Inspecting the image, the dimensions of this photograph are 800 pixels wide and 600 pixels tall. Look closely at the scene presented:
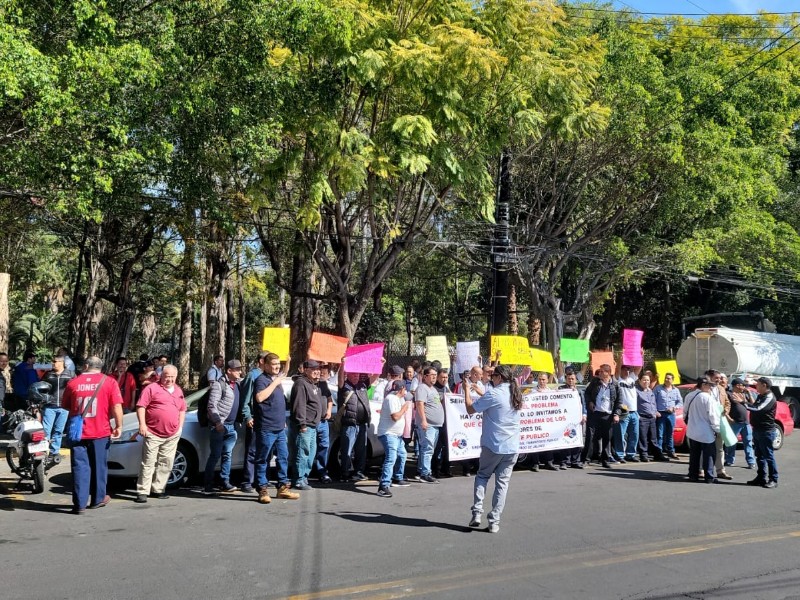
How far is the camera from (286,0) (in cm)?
1291

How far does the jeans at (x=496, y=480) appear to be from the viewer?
7973 millimetres

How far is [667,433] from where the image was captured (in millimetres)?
14453

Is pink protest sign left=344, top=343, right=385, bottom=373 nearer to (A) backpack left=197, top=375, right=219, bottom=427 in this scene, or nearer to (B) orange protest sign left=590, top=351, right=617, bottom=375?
(A) backpack left=197, top=375, right=219, bottom=427

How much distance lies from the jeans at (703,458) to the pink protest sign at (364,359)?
16.3ft

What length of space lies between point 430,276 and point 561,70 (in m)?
19.1

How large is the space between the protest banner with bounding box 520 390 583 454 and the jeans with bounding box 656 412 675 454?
95.8 inches

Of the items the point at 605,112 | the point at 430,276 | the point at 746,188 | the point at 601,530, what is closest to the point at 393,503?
the point at 601,530

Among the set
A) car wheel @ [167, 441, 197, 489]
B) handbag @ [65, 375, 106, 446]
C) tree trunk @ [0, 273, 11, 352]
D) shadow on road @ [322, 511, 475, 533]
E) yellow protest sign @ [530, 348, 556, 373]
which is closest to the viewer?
shadow on road @ [322, 511, 475, 533]

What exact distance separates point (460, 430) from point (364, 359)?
1908 mm

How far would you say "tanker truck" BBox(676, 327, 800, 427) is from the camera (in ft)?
75.9

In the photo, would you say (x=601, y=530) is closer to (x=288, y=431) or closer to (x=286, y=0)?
(x=288, y=431)

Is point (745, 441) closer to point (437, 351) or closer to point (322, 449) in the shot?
point (437, 351)

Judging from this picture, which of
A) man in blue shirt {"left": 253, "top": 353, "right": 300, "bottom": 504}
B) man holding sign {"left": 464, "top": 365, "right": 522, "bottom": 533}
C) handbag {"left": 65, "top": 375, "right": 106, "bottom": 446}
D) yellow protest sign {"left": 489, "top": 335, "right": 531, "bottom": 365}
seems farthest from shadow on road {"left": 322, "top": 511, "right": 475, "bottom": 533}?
yellow protest sign {"left": 489, "top": 335, "right": 531, "bottom": 365}

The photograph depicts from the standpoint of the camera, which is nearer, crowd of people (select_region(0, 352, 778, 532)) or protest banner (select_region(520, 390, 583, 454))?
crowd of people (select_region(0, 352, 778, 532))
